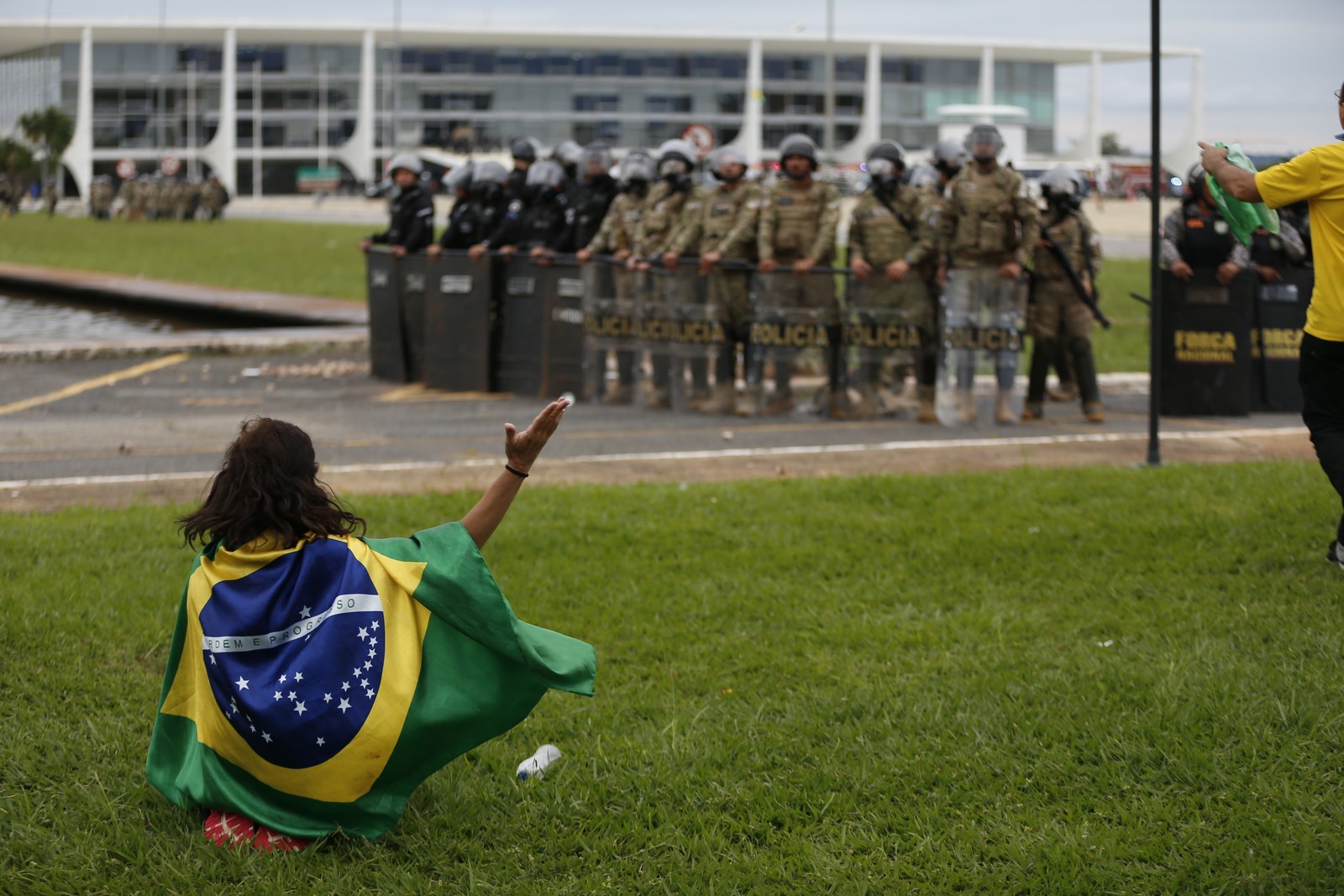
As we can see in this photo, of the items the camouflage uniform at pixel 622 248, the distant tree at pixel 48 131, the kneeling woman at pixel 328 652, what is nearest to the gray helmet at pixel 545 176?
the camouflage uniform at pixel 622 248

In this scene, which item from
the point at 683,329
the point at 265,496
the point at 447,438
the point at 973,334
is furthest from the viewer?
the point at 683,329

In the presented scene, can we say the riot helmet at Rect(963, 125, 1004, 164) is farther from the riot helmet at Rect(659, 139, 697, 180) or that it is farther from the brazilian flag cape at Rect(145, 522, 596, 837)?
the brazilian flag cape at Rect(145, 522, 596, 837)

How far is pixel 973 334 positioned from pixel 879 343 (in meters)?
0.75

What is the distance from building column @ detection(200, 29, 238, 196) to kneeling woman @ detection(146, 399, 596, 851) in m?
109

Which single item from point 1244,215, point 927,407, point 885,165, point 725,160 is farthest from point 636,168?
point 1244,215

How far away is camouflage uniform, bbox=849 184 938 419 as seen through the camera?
1204 cm

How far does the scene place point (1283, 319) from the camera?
42.7ft

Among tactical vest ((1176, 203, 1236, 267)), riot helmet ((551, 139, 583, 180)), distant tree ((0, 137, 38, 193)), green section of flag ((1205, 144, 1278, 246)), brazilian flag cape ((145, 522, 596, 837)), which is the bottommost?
brazilian flag cape ((145, 522, 596, 837))

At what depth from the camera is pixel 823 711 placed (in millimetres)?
5246

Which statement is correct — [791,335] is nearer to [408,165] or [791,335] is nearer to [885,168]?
[885,168]

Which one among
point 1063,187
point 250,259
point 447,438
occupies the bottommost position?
point 447,438

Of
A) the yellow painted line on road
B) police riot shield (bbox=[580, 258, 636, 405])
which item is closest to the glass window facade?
the yellow painted line on road

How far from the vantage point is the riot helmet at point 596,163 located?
14.5 metres

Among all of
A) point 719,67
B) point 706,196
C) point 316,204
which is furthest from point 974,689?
point 719,67
